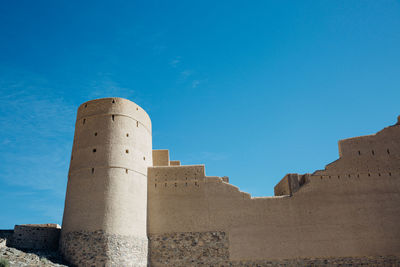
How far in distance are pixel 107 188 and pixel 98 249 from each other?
263 centimetres

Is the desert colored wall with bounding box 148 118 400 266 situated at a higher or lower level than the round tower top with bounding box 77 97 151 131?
lower

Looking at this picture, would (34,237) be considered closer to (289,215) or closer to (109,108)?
(109,108)

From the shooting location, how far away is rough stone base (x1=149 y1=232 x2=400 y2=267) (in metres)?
16.8

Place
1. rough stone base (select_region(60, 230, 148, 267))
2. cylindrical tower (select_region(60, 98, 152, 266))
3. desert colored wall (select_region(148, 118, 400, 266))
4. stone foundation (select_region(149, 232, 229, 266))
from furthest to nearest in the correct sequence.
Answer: desert colored wall (select_region(148, 118, 400, 266))
stone foundation (select_region(149, 232, 229, 266))
cylindrical tower (select_region(60, 98, 152, 266))
rough stone base (select_region(60, 230, 148, 267))

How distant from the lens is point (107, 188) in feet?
52.8

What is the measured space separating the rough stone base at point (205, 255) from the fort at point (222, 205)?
5 cm

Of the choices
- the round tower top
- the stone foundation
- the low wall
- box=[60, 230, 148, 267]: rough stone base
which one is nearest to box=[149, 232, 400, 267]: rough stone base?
the stone foundation

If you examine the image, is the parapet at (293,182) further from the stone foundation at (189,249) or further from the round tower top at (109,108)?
the round tower top at (109,108)

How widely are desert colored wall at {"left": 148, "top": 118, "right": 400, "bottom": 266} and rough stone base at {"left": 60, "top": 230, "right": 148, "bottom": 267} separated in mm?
1709

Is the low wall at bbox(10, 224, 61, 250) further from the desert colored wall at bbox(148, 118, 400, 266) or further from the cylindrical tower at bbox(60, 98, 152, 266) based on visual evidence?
the desert colored wall at bbox(148, 118, 400, 266)

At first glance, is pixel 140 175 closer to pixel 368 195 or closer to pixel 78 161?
pixel 78 161

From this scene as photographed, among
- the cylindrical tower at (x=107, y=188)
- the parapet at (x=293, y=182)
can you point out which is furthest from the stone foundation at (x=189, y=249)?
the parapet at (x=293, y=182)

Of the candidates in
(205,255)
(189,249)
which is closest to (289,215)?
(205,255)

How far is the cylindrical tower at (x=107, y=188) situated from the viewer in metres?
15.2
